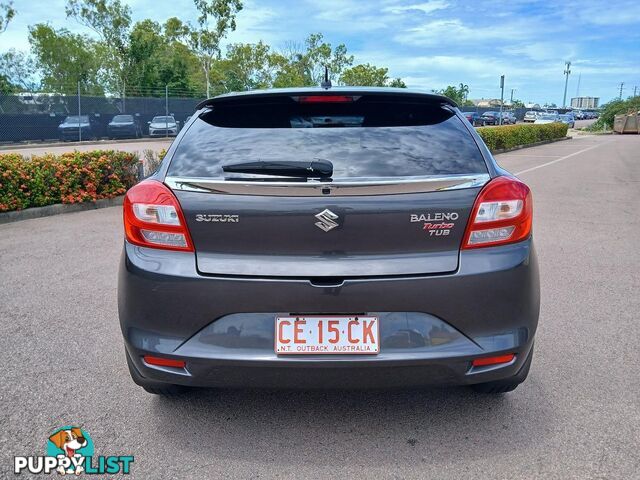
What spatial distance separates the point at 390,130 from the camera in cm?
267

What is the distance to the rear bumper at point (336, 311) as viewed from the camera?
2.35m

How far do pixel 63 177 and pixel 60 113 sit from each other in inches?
793

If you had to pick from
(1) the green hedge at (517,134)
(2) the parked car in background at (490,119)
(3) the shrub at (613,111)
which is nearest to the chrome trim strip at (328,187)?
(1) the green hedge at (517,134)

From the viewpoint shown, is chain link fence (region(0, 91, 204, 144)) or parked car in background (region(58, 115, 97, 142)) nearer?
chain link fence (region(0, 91, 204, 144))

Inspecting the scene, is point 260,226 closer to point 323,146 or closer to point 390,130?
point 323,146

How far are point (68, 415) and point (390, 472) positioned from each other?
5.29 ft

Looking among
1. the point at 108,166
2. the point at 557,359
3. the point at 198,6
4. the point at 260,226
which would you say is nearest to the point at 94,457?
the point at 260,226

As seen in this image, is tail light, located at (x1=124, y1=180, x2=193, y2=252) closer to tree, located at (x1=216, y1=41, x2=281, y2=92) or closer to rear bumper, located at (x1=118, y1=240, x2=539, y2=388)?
rear bumper, located at (x1=118, y1=240, x2=539, y2=388)

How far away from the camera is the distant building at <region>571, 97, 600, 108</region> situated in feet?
524

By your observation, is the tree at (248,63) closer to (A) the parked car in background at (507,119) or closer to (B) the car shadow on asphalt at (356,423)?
(A) the parked car in background at (507,119)

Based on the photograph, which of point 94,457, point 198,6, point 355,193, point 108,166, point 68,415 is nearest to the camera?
point 355,193

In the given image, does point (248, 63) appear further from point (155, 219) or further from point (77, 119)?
point (155, 219)

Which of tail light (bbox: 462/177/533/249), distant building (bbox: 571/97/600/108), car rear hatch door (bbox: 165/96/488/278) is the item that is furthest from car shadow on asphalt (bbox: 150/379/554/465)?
distant building (bbox: 571/97/600/108)

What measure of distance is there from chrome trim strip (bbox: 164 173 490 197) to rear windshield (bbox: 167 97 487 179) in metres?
0.05
